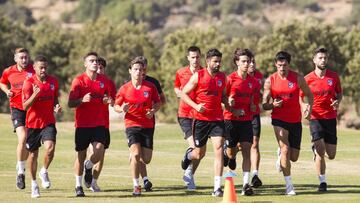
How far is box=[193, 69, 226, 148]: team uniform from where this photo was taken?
1691cm

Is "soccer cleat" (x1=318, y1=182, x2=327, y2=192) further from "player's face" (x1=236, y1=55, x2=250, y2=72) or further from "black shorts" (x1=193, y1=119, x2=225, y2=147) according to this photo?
"player's face" (x1=236, y1=55, x2=250, y2=72)

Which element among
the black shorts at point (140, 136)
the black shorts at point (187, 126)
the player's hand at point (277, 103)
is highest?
the player's hand at point (277, 103)

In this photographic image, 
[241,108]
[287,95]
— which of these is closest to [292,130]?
[287,95]

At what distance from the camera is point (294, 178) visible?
809 inches

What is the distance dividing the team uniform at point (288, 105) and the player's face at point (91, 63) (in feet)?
9.82

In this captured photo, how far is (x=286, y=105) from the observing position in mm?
17297

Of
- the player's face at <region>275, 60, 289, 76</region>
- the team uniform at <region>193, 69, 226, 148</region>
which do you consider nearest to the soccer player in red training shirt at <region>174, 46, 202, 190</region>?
the team uniform at <region>193, 69, 226, 148</region>

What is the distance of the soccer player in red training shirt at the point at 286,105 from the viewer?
1712cm

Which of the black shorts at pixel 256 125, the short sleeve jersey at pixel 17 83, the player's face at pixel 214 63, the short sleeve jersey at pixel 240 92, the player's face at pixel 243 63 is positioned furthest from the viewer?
the short sleeve jersey at pixel 17 83

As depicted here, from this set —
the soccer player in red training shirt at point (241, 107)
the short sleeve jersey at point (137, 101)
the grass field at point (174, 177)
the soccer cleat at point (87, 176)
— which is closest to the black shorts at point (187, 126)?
the grass field at point (174, 177)

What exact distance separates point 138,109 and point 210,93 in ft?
4.19

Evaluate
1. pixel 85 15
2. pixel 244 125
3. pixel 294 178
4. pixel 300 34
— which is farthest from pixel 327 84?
pixel 85 15

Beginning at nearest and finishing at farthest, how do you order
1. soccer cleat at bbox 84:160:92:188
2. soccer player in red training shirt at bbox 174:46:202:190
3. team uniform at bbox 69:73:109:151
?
team uniform at bbox 69:73:109:151 < soccer cleat at bbox 84:160:92:188 < soccer player in red training shirt at bbox 174:46:202:190

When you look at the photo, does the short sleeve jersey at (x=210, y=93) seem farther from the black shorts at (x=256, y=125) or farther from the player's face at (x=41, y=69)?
the player's face at (x=41, y=69)
